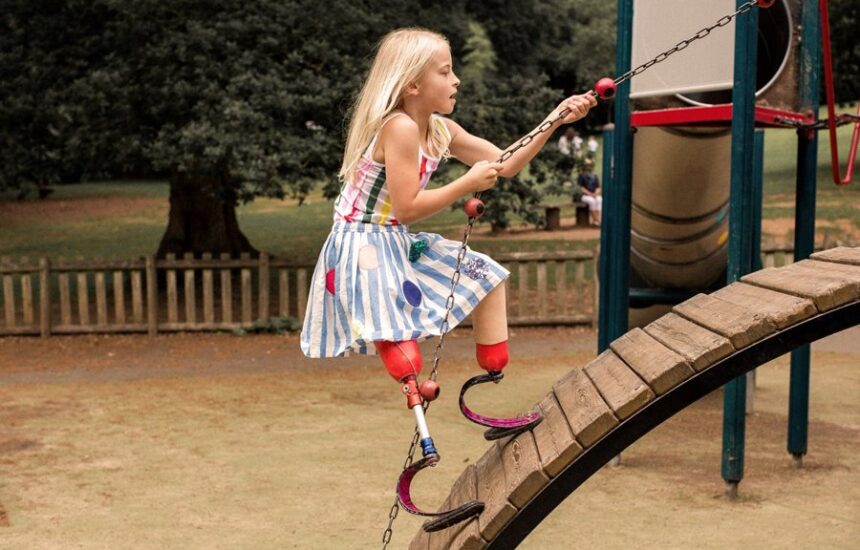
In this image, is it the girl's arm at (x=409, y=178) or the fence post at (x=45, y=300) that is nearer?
the girl's arm at (x=409, y=178)

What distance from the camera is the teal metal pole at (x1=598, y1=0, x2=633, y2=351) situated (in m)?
6.34

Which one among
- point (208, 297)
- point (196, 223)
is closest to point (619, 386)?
point (208, 297)

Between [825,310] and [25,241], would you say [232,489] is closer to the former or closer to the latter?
[825,310]

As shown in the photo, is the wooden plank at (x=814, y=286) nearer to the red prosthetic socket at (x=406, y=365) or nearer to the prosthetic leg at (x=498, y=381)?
the prosthetic leg at (x=498, y=381)

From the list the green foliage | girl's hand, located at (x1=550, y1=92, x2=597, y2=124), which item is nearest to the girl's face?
girl's hand, located at (x1=550, y1=92, x2=597, y2=124)

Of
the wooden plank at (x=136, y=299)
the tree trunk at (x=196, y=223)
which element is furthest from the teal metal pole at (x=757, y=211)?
the tree trunk at (x=196, y=223)

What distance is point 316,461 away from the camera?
21.2ft

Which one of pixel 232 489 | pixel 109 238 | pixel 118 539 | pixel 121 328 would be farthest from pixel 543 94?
pixel 109 238

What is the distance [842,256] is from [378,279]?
1.65 meters

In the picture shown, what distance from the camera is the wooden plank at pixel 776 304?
331 cm

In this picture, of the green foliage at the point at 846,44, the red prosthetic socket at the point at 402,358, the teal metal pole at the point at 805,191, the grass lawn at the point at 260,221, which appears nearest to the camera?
the red prosthetic socket at the point at 402,358

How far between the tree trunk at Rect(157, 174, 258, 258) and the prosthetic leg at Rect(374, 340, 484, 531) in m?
10.7

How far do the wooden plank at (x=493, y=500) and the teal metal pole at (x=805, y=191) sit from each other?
3127 mm

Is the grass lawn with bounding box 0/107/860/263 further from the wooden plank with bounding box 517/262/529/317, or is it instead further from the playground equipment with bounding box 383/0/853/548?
the playground equipment with bounding box 383/0/853/548
